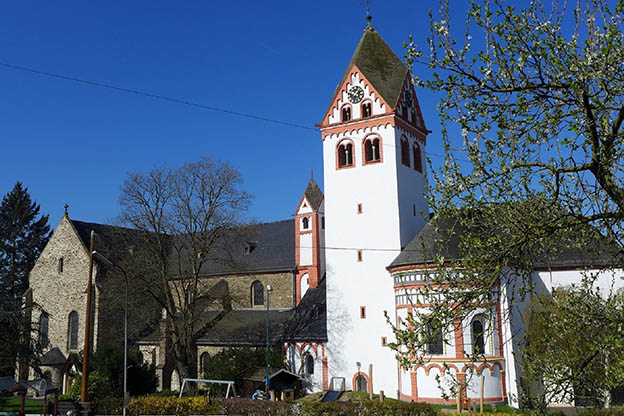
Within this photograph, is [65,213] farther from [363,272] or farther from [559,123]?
[559,123]

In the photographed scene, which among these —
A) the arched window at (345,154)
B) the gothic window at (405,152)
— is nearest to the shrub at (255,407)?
the arched window at (345,154)

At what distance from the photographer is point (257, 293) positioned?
39.6 metres

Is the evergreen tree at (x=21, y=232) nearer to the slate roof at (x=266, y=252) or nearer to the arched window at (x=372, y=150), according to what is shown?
the slate roof at (x=266, y=252)

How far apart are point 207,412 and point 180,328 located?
850 centimetres

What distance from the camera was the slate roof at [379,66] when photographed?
31891 mm

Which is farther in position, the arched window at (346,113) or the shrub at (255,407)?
the arched window at (346,113)

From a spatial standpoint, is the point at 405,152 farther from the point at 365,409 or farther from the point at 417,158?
the point at 365,409

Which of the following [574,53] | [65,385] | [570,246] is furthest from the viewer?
[65,385]

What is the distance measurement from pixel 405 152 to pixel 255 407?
16.4m

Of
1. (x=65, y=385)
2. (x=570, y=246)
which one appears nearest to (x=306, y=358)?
(x=65, y=385)

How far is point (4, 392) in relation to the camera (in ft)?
73.6

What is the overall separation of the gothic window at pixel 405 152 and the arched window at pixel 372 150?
148cm

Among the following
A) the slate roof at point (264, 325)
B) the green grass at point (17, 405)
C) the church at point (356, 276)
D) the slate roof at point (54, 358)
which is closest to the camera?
the green grass at point (17, 405)

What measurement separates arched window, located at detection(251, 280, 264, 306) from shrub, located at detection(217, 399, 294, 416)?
14.7 meters
